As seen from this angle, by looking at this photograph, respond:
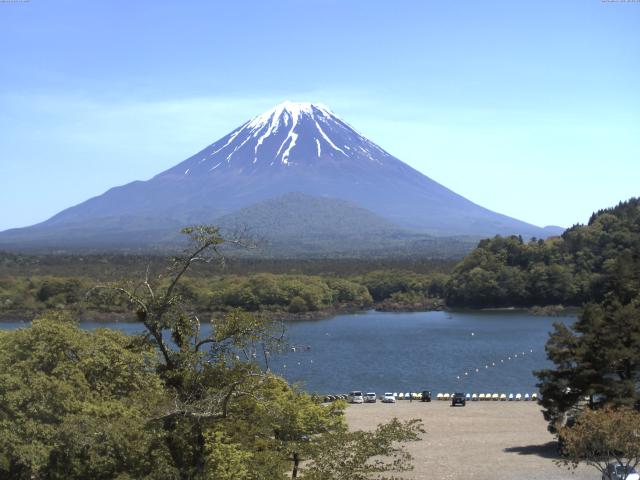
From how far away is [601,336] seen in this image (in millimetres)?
19750

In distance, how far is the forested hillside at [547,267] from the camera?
69188 mm

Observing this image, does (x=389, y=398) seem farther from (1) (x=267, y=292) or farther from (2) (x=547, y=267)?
(2) (x=547, y=267)

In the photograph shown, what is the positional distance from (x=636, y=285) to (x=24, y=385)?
26.8 m

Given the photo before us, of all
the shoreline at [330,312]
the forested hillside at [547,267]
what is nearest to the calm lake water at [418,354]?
the shoreline at [330,312]

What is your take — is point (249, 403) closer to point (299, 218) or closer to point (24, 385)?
point (24, 385)

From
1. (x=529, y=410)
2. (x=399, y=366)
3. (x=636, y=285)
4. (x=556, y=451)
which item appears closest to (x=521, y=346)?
(x=399, y=366)

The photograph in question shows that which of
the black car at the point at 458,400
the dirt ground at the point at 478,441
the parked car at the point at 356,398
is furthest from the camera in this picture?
the parked car at the point at 356,398

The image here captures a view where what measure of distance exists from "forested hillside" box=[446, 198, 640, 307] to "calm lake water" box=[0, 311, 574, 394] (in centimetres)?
550

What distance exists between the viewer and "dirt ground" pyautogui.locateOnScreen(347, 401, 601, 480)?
17.8m

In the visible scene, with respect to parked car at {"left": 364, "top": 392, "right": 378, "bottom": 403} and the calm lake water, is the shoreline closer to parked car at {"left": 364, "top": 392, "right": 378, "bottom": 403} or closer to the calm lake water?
the calm lake water

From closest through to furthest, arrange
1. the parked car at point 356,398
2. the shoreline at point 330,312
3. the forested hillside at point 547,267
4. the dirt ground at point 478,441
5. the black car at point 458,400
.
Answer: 1. the dirt ground at point 478,441
2. the black car at point 458,400
3. the parked car at point 356,398
4. the shoreline at point 330,312
5. the forested hillside at point 547,267

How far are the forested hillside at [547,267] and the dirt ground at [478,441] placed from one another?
40.6m

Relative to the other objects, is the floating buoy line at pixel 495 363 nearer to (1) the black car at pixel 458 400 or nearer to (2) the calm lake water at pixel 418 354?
(2) the calm lake water at pixel 418 354

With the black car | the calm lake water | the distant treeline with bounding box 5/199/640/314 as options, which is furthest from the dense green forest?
the distant treeline with bounding box 5/199/640/314
